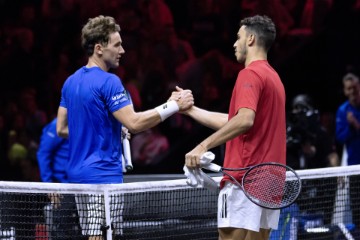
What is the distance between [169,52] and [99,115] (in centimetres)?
633

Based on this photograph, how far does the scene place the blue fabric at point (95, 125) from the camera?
6.28 meters

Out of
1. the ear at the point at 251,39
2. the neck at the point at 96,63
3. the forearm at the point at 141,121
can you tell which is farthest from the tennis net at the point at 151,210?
the ear at the point at 251,39

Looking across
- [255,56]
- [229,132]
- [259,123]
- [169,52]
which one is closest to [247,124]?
[229,132]

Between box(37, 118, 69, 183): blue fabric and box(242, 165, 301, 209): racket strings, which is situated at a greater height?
box(37, 118, 69, 183): blue fabric

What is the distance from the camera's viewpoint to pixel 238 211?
5.95 metres

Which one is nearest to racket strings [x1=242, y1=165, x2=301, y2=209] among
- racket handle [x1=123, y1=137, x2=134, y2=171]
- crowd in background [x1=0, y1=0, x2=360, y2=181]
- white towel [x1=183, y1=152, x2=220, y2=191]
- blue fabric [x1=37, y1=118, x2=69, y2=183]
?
white towel [x1=183, y1=152, x2=220, y2=191]

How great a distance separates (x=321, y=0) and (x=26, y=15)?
Result: 12.5 ft

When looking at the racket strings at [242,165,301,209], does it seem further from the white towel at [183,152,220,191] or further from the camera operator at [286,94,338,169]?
the camera operator at [286,94,338,169]

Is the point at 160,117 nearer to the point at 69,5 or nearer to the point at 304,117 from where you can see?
the point at 304,117

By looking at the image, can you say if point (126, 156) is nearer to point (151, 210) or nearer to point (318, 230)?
point (151, 210)

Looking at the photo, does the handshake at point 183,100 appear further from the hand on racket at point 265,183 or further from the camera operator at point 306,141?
the camera operator at point 306,141

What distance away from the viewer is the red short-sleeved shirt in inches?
233

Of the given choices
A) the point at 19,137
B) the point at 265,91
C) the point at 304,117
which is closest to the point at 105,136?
the point at 265,91

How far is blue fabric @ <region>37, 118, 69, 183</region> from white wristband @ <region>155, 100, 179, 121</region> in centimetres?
269
